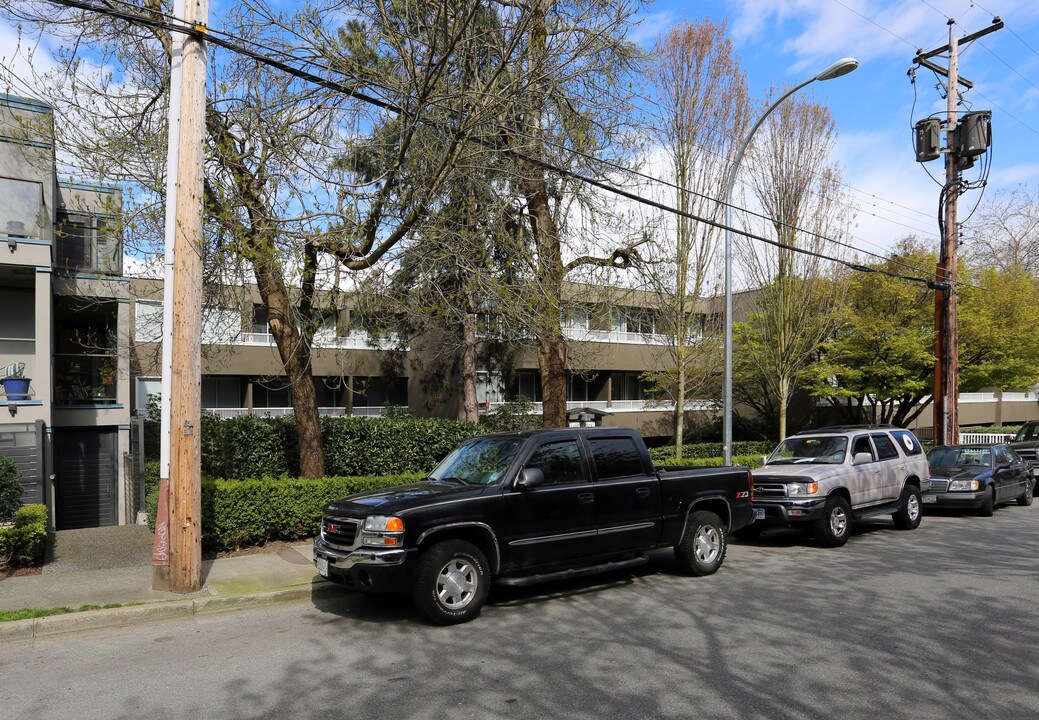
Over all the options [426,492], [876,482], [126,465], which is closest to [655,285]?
[876,482]

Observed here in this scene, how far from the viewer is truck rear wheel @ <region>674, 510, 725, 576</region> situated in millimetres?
8984

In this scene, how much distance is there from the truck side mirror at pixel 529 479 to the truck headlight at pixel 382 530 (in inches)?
52.3

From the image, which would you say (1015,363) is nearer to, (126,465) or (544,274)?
(544,274)

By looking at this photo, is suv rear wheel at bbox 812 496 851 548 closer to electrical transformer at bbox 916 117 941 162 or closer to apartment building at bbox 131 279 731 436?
apartment building at bbox 131 279 731 436

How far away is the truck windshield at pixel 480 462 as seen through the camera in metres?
7.89

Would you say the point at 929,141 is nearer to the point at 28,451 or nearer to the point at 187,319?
the point at 187,319

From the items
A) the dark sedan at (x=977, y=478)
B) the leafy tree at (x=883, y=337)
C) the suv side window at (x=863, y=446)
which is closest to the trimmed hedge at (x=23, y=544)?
the suv side window at (x=863, y=446)

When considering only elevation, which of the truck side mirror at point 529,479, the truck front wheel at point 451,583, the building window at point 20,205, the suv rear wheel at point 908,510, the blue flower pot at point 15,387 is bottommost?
the suv rear wheel at point 908,510

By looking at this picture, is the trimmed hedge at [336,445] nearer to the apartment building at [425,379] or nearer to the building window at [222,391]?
the apartment building at [425,379]

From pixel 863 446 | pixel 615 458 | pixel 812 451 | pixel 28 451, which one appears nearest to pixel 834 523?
pixel 812 451

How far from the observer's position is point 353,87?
389 inches

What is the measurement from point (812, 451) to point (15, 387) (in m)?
14.6

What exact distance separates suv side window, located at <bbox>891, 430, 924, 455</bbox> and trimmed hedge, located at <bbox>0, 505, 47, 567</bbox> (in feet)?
44.3

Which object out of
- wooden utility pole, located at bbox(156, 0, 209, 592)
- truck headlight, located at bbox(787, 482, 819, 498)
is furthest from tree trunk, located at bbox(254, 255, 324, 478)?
truck headlight, located at bbox(787, 482, 819, 498)
